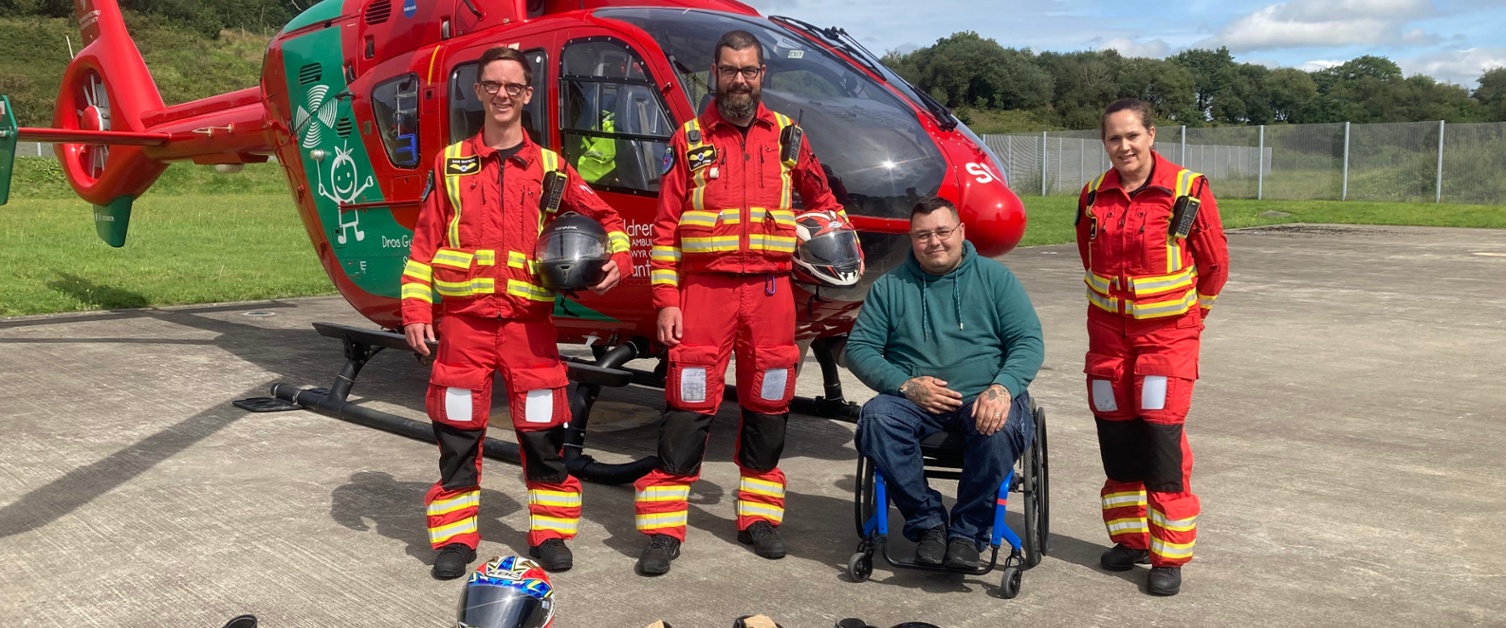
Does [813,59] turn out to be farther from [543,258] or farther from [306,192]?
[306,192]

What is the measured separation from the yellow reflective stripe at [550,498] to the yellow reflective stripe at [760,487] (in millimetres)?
609

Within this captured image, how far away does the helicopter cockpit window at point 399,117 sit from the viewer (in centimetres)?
634

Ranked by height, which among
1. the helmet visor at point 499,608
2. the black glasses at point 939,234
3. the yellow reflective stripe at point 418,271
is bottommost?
the helmet visor at point 499,608

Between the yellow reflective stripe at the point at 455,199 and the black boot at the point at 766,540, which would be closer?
the yellow reflective stripe at the point at 455,199

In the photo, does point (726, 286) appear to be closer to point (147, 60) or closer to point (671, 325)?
point (671, 325)

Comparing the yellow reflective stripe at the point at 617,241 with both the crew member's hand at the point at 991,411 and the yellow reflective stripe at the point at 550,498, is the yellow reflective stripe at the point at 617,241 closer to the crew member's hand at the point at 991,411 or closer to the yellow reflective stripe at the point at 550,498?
the yellow reflective stripe at the point at 550,498

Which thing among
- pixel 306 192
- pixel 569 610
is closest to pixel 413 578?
pixel 569 610

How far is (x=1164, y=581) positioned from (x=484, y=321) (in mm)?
2358

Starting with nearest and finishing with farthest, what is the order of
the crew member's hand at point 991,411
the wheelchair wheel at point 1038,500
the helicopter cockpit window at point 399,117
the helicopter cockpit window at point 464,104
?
the crew member's hand at point 991,411, the wheelchair wheel at point 1038,500, the helicopter cockpit window at point 464,104, the helicopter cockpit window at point 399,117

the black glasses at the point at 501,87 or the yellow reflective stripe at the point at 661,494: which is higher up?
the black glasses at the point at 501,87

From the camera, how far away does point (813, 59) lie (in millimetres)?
5465

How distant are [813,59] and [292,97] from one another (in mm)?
3493

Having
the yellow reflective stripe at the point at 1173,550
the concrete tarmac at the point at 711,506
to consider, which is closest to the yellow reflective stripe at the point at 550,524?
Answer: the concrete tarmac at the point at 711,506

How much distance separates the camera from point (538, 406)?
4.18m
